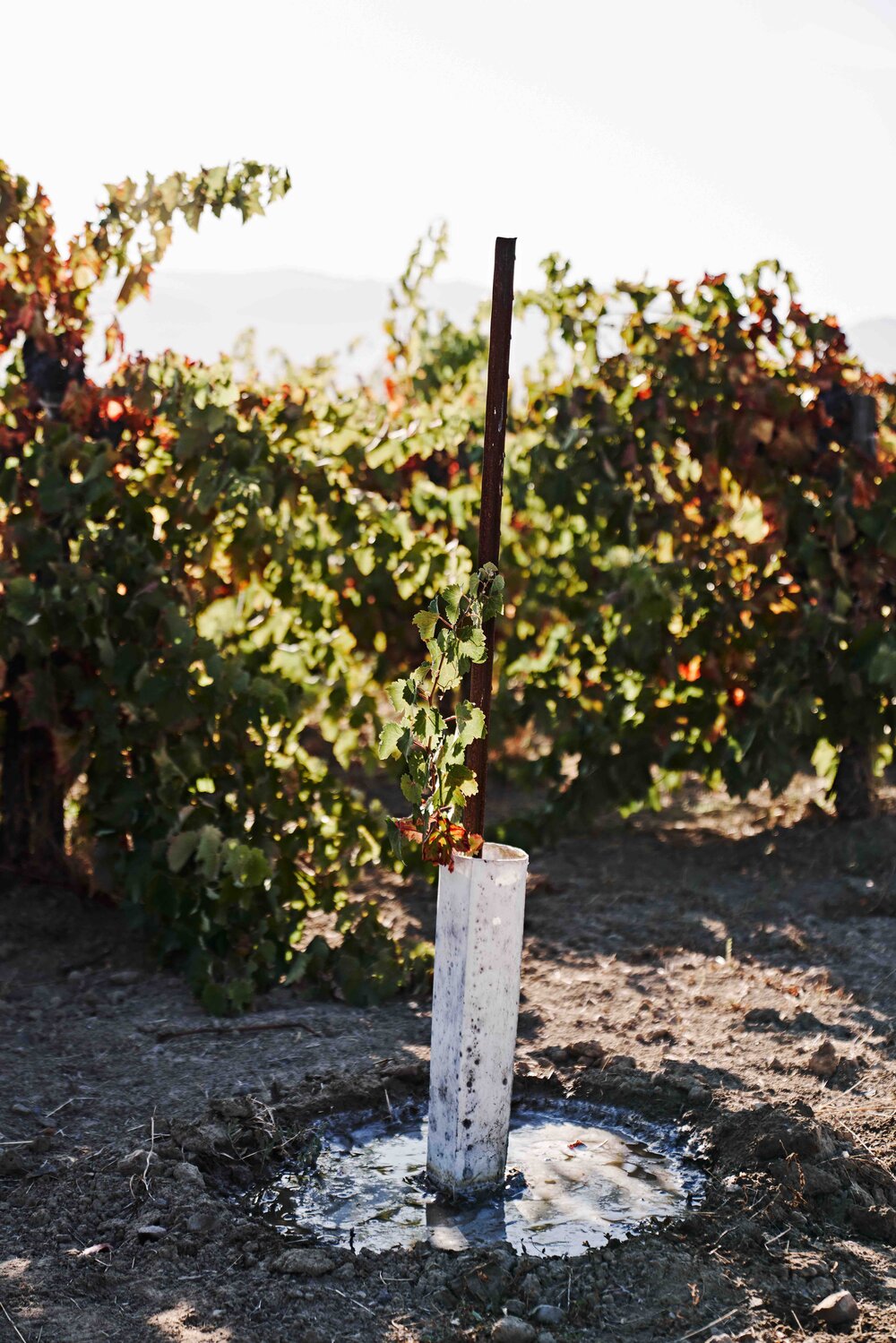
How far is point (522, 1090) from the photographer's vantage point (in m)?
3.17

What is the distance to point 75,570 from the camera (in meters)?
3.86

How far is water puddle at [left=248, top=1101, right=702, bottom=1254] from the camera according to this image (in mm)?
2557

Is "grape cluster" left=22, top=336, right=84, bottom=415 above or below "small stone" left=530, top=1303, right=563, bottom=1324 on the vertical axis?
above

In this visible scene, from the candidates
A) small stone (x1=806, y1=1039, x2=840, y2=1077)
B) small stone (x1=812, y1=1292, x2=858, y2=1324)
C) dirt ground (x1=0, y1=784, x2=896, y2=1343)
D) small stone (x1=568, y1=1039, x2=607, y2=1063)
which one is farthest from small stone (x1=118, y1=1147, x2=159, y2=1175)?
small stone (x1=806, y1=1039, x2=840, y2=1077)

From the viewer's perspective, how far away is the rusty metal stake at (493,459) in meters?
2.64

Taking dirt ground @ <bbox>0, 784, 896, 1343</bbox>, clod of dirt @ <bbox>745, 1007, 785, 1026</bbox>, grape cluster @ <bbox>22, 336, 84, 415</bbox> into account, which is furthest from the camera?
grape cluster @ <bbox>22, 336, 84, 415</bbox>

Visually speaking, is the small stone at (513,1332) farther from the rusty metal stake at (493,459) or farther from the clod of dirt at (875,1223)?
the rusty metal stake at (493,459)

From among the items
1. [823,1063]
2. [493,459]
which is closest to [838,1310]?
[823,1063]

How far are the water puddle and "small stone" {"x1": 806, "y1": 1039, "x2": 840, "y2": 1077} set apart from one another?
0.45m

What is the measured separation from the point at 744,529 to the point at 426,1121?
2.80m

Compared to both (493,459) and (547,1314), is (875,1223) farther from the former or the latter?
(493,459)

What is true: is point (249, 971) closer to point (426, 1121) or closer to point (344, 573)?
point (426, 1121)

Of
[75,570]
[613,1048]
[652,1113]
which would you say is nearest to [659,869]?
[613,1048]

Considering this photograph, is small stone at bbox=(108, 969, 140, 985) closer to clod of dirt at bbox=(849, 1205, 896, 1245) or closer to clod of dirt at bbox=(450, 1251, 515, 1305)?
clod of dirt at bbox=(450, 1251, 515, 1305)
